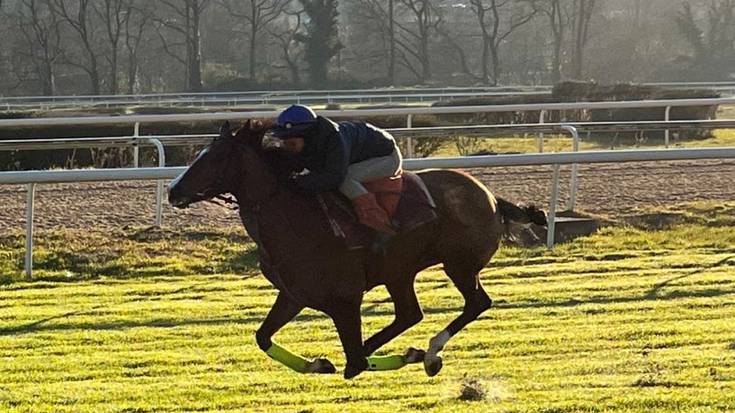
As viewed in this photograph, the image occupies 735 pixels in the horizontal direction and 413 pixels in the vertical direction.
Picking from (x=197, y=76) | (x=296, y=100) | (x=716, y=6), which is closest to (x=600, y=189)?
(x=296, y=100)

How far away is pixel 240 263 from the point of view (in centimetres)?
837

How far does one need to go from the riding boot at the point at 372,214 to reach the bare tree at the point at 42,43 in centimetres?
3769

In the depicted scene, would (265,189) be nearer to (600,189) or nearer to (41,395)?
(41,395)

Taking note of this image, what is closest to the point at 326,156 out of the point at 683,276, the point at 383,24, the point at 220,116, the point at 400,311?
the point at 400,311

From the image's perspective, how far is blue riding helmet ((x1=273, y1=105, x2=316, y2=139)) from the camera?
12.9ft

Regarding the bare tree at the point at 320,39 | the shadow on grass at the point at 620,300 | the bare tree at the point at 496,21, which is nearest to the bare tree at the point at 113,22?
the bare tree at the point at 320,39

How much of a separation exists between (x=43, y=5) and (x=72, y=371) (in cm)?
4082

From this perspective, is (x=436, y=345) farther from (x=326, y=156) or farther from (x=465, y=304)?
(x=326, y=156)

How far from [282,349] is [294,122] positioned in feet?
2.87

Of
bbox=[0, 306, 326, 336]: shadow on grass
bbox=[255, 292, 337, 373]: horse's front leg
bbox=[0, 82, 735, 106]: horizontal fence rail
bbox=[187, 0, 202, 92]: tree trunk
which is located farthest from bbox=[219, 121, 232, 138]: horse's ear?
bbox=[187, 0, 202, 92]: tree trunk

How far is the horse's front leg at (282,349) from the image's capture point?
4.11m

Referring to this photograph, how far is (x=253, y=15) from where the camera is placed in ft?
139

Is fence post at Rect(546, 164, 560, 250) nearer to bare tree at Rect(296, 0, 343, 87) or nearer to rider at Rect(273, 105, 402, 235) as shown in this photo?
rider at Rect(273, 105, 402, 235)

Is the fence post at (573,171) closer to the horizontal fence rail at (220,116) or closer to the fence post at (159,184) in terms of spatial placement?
the horizontal fence rail at (220,116)
